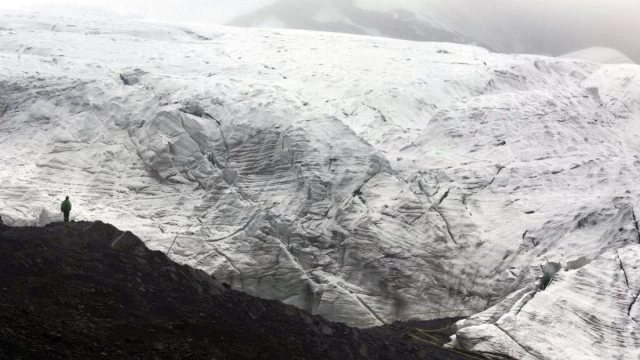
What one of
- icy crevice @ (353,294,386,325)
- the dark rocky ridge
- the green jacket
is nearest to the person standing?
the green jacket

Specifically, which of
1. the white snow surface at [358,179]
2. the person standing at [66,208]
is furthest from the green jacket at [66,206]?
the white snow surface at [358,179]

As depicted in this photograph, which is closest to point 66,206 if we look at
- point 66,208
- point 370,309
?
point 66,208

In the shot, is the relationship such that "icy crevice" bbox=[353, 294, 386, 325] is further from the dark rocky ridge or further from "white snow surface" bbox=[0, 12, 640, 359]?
the dark rocky ridge

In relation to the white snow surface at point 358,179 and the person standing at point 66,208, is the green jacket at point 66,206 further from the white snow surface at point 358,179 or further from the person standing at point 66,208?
the white snow surface at point 358,179

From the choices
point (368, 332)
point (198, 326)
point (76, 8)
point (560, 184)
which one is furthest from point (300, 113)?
point (76, 8)

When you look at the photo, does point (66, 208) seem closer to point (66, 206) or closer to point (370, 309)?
point (66, 206)
